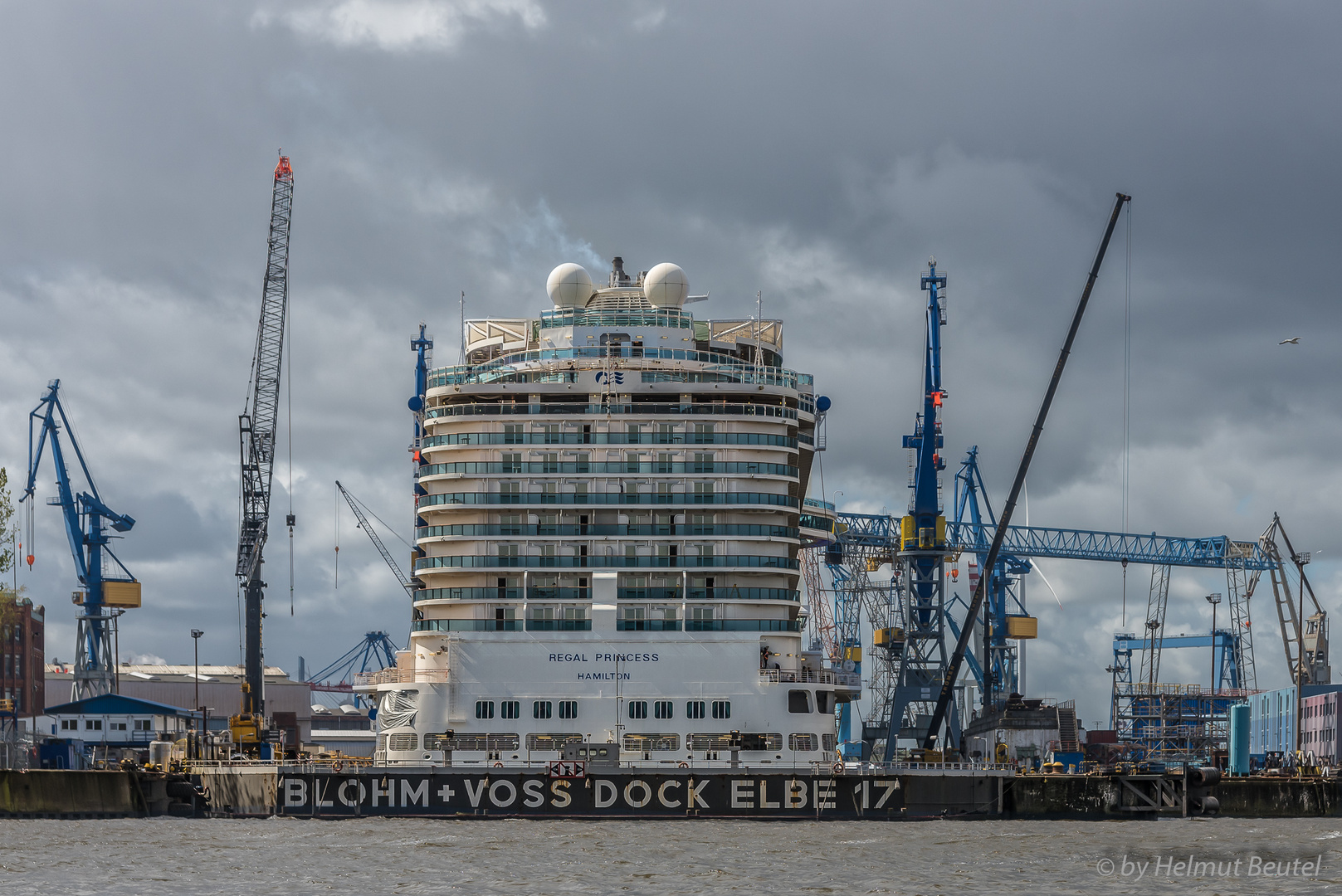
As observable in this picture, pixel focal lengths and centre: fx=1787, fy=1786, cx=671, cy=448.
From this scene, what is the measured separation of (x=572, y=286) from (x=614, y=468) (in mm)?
16656

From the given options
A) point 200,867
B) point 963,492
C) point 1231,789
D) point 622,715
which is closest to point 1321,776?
point 1231,789

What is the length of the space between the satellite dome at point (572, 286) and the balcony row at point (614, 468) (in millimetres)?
15355

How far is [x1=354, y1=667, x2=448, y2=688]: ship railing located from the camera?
90.6 meters

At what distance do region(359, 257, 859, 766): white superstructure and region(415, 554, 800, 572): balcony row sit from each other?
0.32 feet

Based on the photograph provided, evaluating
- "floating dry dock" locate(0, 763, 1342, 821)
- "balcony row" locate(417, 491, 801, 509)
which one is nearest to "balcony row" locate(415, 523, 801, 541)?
"balcony row" locate(417, 491, 801, 509)

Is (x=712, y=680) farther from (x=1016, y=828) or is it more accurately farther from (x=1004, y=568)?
(x=1004, y=568)

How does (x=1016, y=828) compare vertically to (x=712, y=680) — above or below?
below

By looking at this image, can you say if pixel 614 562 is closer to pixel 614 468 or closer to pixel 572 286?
pixel 614 468

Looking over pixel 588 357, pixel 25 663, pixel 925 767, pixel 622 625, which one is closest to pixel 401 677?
pixel 622 625

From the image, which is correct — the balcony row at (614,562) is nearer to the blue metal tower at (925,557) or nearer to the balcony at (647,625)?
the balcony at (647,625)

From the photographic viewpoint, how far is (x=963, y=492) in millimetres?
198375

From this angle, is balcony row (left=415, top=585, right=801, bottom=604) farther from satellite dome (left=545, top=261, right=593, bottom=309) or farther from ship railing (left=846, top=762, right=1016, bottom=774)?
satellite dome (left=545, top=261, right=593, bottom=309)

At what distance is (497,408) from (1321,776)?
178 ft

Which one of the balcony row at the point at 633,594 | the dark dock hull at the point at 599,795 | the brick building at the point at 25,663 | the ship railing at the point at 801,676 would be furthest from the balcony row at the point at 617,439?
the brick building at the point at 25,663
